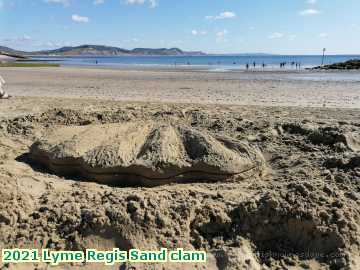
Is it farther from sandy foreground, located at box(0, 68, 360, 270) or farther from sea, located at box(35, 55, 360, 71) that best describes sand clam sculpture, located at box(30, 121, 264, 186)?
sea, located at box(35, 55, 360, 71)

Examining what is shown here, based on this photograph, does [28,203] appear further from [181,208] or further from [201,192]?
[201,192]

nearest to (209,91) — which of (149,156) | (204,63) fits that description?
(149,156)

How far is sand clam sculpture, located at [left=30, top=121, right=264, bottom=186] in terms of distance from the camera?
388 cm

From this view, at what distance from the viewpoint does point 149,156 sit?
3.93 m

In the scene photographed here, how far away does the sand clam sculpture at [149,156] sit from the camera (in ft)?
12.7

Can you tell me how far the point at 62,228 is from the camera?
3.07 meters

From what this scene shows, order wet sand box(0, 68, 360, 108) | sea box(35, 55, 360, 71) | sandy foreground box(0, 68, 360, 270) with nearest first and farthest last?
1. sandy foreground box(0, 68, 360, 270)
2. wet sand box(0, 68, 360, 108)
3. sea box(35, 55, 360, 71)

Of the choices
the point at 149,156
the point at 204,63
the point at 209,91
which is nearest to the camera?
A: the point at 149,156

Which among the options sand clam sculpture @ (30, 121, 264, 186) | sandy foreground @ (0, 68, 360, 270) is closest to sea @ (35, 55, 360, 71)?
sand clam sculpture @ (30, 121, 264, 186)

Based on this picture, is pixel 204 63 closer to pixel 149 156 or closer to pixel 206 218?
pixel 149 156

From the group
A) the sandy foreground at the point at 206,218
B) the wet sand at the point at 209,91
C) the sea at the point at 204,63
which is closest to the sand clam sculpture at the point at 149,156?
the sandy foreground at the point at 206,218

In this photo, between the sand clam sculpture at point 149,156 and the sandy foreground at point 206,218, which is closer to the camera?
the sandy foreground at point 206,218

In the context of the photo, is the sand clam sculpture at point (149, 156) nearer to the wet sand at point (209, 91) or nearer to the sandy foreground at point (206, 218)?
the sandy foreground at point (206, 218)

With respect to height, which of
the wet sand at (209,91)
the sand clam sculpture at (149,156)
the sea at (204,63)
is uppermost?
the sea at (204,63)
